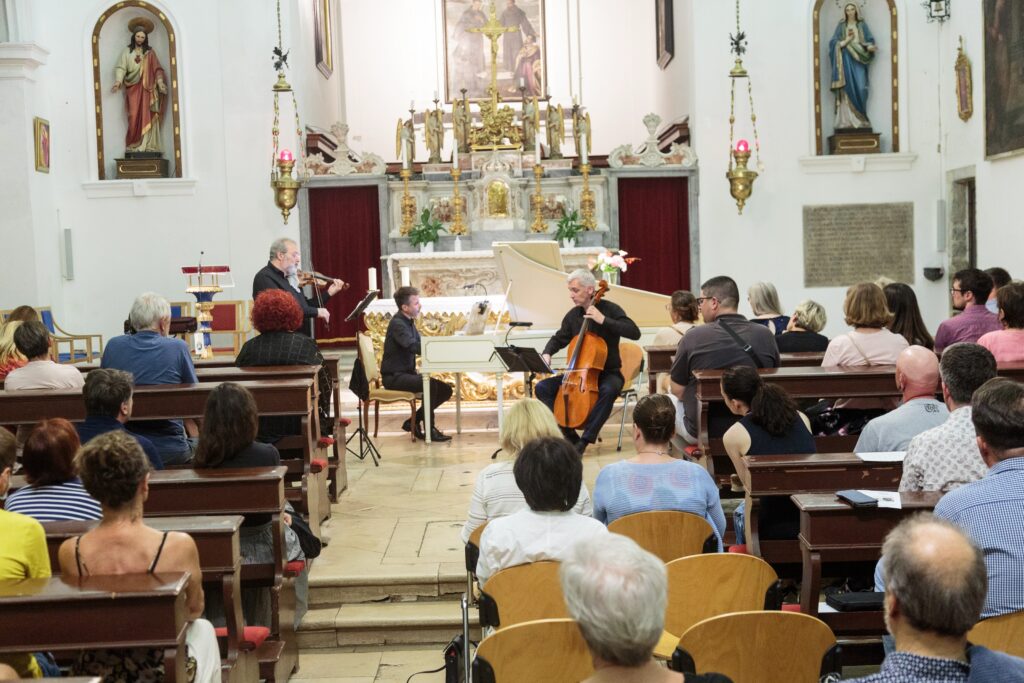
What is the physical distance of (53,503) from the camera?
3.86 meters

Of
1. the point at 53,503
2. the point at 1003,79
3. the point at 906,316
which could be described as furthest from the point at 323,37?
the point at 53,503

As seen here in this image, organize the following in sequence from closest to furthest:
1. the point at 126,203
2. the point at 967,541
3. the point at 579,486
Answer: the point at 967,541 < the point at 579,486 < the point at 126,203

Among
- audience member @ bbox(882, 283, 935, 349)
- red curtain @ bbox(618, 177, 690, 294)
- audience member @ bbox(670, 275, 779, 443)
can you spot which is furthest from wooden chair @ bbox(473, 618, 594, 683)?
red curtain @ bbox(618, 177, 690, 294)

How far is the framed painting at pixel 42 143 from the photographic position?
13109mm

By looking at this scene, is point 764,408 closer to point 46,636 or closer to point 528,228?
point 46,636

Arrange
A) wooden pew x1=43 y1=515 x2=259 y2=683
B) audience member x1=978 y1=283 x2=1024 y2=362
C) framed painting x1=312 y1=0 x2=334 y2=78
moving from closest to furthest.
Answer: wooden pew x1=43 y1=515 x2=259 y2=683 < audience member x1=978 y1=283 x2=1024 y2=362 < framed painting x1=312 y1=0 x2=334 y2=78

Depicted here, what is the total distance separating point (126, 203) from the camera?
13938mm

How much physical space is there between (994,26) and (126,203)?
9923 millimetres

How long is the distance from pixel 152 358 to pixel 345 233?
8.34 meters

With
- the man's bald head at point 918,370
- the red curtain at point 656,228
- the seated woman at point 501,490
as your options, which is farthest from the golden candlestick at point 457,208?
the man's bald head at point 918,370

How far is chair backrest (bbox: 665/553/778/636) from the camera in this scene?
3184 mm

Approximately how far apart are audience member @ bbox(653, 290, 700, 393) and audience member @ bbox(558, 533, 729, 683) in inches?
212

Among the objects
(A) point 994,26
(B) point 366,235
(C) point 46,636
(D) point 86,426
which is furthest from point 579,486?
(B) point 366,235

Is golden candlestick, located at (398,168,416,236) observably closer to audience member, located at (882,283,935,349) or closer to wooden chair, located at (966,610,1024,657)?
audience member, located at (882,283,935,349)
